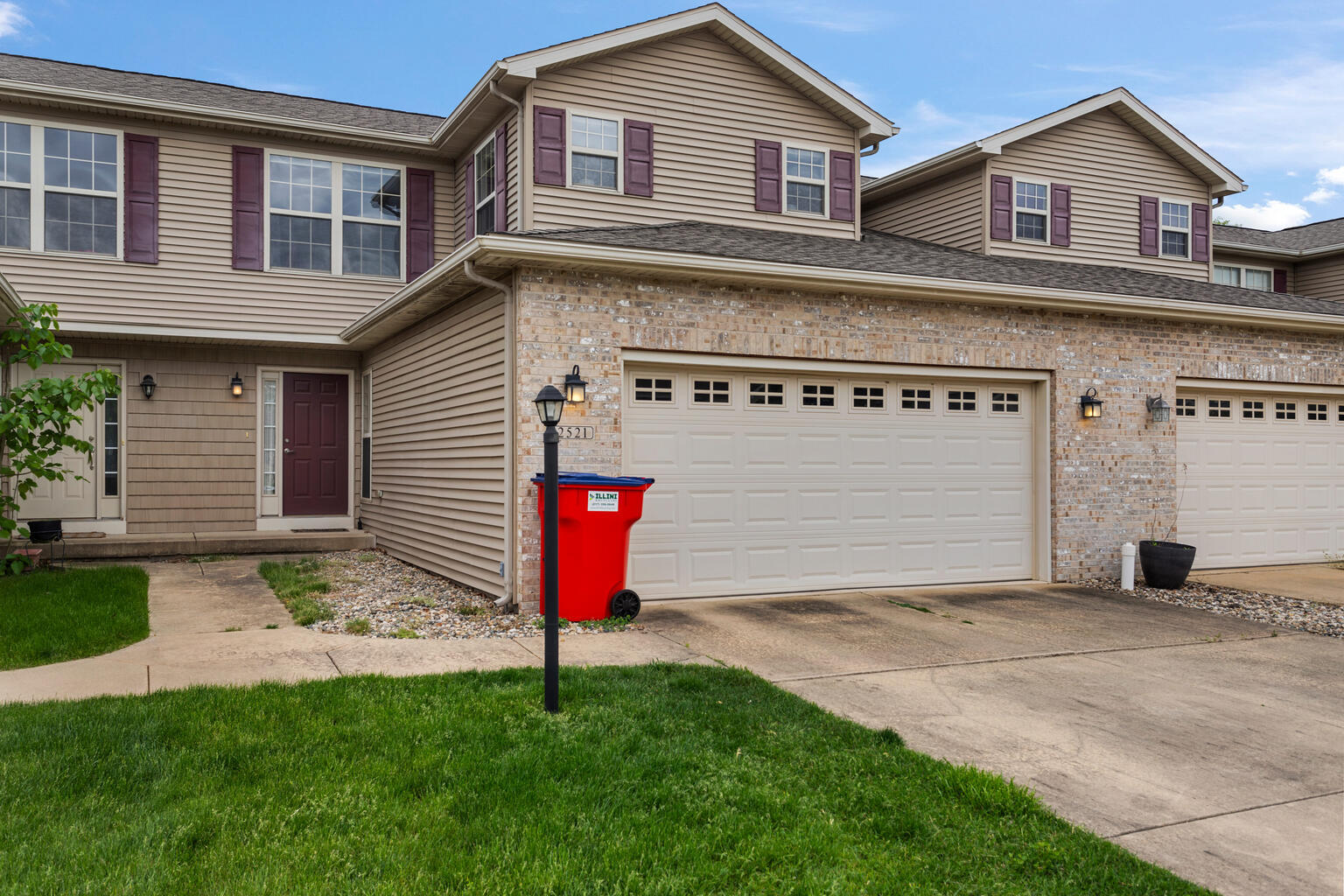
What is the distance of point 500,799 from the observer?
11.3ft

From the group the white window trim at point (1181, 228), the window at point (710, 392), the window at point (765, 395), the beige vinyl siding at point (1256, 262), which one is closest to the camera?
the window at point (710, 392)

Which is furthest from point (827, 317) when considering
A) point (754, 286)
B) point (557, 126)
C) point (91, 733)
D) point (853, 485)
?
point (91, 733)

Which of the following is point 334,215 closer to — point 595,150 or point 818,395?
point 595,150

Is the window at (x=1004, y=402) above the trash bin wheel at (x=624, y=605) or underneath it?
above

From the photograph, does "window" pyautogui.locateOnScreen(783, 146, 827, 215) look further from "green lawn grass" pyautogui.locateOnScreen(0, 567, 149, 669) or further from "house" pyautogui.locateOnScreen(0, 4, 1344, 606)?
"green lawn grass" pyautogui.locateOnScreen(0, 567, 149, 669)

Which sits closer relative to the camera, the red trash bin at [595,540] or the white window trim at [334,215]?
the red trash bin at [595,540]

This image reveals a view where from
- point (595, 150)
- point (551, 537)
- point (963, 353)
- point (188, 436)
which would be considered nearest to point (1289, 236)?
point (963, 353)

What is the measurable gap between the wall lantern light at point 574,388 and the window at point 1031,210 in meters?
Result: 8.12

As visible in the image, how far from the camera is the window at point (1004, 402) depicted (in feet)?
31.6

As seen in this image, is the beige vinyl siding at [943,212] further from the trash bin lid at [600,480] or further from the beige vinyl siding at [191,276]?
the beige vinyl siding at [191,276]

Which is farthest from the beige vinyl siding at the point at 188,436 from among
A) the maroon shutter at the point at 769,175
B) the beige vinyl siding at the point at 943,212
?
the beige vinyl siding at the point at 943,212

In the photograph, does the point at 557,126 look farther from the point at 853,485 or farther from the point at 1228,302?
the point at 1228,302

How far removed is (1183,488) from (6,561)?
41.6ft

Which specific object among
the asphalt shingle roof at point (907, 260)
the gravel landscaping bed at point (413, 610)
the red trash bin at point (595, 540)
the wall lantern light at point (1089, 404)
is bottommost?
the gravel landscaping bed at point (413, 610)
